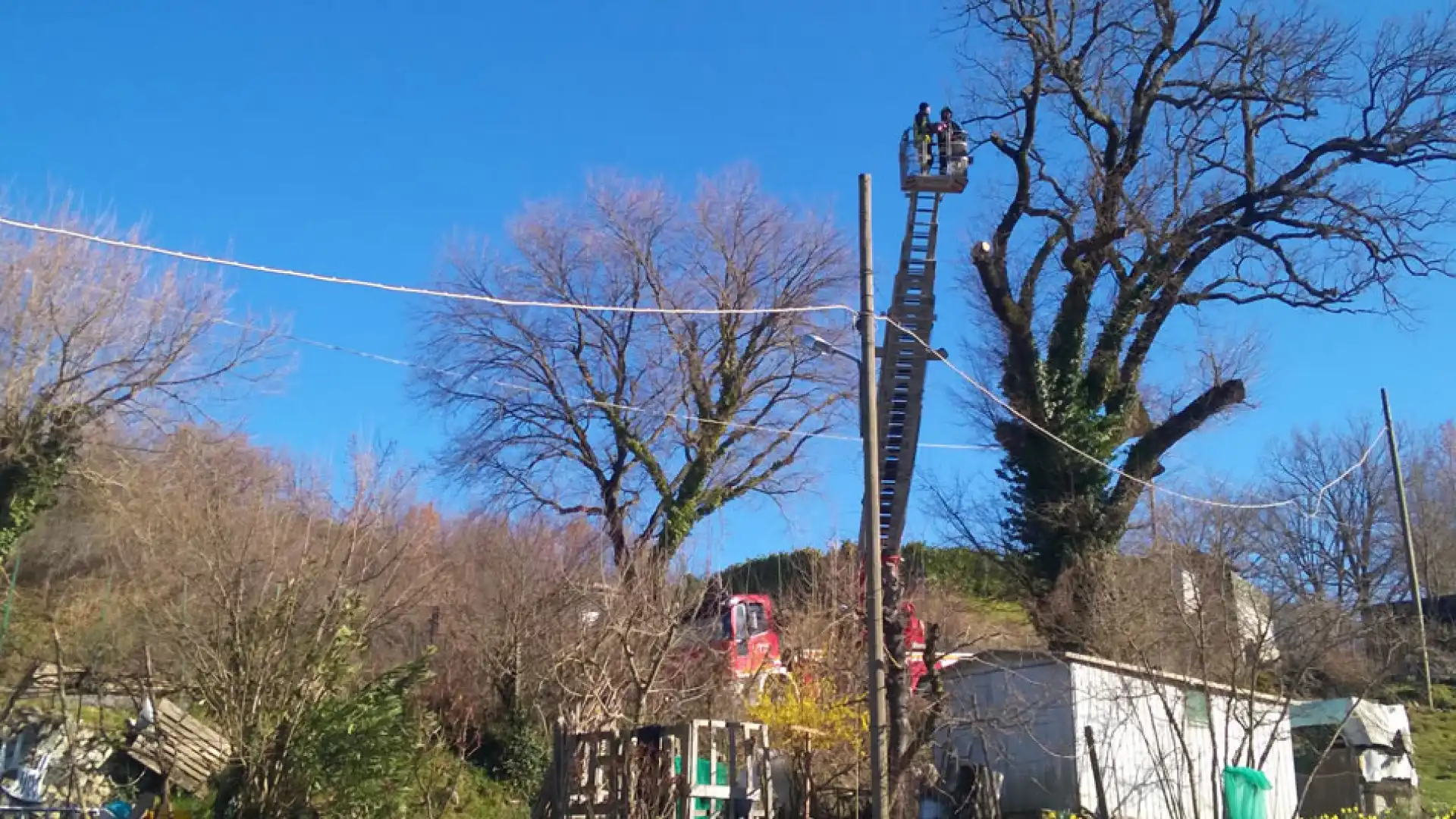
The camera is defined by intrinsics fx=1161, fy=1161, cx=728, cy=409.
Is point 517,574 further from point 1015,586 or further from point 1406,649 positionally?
point 1406,649

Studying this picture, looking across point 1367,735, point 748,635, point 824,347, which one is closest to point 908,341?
point 824,347

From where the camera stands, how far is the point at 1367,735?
754 inches

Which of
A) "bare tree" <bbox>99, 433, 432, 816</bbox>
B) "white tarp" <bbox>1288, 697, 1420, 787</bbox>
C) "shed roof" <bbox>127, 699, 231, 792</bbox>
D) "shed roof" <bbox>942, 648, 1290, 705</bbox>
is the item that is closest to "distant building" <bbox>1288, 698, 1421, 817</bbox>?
"white tarp" <bbox>1288, 697, 1420, 787</bbox>

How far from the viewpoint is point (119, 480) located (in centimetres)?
2209

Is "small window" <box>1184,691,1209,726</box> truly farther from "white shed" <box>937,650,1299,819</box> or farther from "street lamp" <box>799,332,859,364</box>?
"street lamp" <box>799,332,859,364</box>

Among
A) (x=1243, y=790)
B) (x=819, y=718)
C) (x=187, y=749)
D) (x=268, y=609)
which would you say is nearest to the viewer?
(x=268, y=609)

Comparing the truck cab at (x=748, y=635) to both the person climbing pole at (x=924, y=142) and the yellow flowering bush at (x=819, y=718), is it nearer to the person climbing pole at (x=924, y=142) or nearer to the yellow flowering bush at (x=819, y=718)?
the yellow flowering bush at (x=819, y=718)

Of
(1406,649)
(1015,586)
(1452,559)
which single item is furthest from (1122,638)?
(1452,559)

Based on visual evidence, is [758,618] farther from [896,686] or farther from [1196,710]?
[896,686]

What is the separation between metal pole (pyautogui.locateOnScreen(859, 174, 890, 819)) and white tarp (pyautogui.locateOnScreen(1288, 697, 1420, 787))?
10.3 meters

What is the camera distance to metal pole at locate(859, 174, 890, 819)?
10.7 metres

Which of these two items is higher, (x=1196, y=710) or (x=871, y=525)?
(x=871, y=525)

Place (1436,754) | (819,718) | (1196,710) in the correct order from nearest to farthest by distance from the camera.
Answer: (819,718) → (1196,710) → (1436,754)

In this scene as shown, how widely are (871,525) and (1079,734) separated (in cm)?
675
